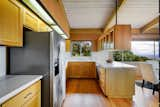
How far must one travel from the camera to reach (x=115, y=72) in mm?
4883

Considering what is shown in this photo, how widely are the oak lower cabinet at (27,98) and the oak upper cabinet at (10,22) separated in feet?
2.02

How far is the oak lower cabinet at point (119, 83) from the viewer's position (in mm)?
4836

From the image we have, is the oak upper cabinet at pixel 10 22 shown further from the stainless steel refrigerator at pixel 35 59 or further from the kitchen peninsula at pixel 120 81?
the kitchen peninsula at pixel 120 81

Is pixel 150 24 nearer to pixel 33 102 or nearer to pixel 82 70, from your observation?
pixel 82 70

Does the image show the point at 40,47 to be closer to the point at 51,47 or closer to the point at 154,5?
the point at 51,47

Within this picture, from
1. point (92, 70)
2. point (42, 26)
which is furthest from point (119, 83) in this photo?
point (92, 70)

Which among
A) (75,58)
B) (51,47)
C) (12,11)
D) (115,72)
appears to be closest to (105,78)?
(115,72)

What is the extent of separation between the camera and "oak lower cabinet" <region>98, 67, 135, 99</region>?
484 centimetres

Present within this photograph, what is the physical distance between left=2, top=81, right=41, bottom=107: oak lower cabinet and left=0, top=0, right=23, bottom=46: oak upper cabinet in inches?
24.2

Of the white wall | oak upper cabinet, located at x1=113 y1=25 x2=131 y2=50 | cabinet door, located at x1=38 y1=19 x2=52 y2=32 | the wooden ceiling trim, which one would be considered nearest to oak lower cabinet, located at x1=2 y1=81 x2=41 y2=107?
the white wall

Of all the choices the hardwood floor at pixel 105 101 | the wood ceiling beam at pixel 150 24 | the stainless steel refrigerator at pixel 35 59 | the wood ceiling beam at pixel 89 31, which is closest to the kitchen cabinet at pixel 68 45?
the wood ceiling beam at pixel 89 31

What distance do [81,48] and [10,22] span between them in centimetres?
705

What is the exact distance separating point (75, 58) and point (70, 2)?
5.05 metres

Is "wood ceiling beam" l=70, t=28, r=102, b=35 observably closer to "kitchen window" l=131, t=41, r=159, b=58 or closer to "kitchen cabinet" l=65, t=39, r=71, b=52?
"kitchen cabinet" l=65, t=39, r=71, b=52
